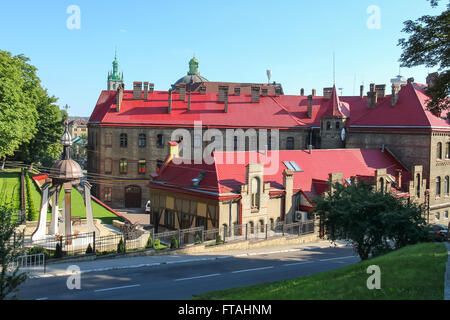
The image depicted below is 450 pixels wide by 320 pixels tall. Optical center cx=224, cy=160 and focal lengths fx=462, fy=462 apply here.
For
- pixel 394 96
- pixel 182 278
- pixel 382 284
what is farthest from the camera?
pixel 394 96

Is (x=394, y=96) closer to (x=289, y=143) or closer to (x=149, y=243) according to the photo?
(x=289, y=143)

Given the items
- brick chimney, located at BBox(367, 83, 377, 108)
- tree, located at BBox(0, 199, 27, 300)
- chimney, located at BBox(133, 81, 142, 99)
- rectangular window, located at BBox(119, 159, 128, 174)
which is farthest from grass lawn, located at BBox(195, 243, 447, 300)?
chimney, located at BBox(133, 81, 142, 99)

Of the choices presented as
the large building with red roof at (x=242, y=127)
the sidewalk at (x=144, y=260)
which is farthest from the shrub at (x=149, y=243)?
the large building with red roof at (x=242, y=127)

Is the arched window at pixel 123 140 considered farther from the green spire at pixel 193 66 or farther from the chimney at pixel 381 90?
the green spire at pixel 193 66

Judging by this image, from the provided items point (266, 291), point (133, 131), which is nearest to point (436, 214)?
point (133, 131)

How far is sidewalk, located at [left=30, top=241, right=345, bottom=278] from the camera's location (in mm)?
23219

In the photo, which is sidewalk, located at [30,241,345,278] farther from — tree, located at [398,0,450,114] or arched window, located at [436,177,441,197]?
arched window, located at [436,177,441,197]

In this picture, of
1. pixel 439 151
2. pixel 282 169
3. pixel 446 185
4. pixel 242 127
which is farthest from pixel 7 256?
pixel 446 185

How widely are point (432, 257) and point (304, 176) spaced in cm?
2295

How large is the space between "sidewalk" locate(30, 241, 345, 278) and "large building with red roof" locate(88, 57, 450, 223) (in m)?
21.8

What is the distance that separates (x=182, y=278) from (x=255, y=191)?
14794mm

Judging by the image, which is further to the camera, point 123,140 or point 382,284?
point 123,140

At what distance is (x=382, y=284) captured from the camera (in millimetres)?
14711
